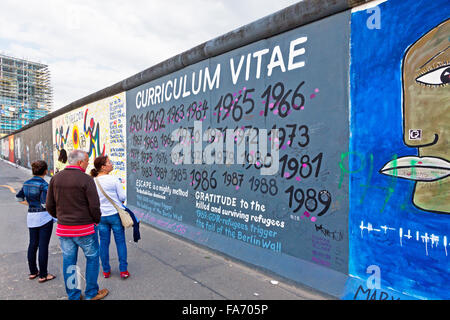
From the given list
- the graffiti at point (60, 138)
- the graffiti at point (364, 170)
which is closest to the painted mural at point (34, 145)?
the graffiti at point (60, 138)

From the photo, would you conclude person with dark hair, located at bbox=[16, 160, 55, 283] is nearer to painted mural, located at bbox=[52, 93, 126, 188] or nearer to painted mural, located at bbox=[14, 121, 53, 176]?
painted mural, located at bbox=[52, 93, 126, 188]

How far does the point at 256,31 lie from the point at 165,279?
4000 mm

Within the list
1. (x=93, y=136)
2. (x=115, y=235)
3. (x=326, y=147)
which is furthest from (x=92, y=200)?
(x=93, y=136)

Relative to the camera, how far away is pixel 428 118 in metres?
2.77

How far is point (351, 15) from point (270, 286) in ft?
11.7

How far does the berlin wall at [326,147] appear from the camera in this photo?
2.80 meters

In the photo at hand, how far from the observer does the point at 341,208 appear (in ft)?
11.5

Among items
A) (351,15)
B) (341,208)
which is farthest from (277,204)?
(351,15)

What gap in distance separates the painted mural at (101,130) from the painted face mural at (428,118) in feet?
25.5

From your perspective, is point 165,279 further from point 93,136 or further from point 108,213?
point 93,136

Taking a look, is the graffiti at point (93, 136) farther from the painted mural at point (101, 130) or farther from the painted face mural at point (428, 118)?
the painted face mural at point (428, 118)

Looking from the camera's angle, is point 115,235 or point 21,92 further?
point 21,92

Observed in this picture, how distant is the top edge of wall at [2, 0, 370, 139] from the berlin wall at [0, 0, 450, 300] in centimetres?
2

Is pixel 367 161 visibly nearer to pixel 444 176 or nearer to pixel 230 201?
pixel 444 176
